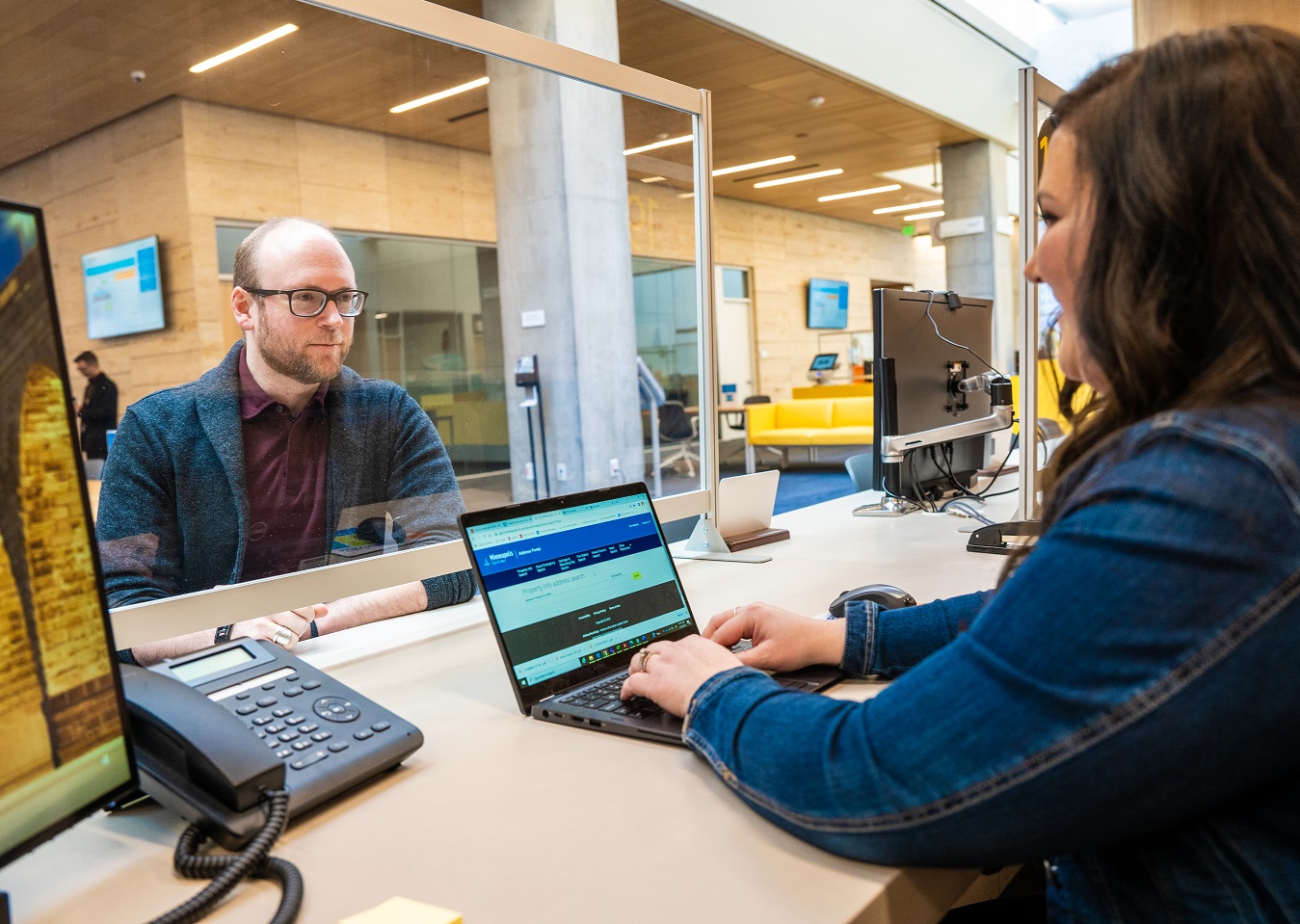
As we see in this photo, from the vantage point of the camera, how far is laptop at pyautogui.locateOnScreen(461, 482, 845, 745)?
991 mm

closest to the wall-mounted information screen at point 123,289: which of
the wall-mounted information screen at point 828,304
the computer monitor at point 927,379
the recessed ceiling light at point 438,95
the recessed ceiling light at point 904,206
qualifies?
the recessed ceiling light at point 438,95

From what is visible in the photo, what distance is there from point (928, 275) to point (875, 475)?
16832 mm

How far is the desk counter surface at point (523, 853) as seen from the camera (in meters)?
0.63

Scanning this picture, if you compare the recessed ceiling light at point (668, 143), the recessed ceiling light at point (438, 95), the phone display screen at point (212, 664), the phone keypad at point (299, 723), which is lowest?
the phone keypad at point (299, 723)

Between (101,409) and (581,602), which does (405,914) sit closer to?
(581,602)

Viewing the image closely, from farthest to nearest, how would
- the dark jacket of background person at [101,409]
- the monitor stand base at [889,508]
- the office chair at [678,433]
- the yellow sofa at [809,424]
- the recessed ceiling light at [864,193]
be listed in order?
the recessed ceiling light at [864,193], the yellow sofa at [809,424], the monitor stand base at [889,508], the office chair at [678,433], the dark jacket of background person at [101,409]

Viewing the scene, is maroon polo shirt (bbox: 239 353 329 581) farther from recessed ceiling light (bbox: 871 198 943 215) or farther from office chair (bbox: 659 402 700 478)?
recessed ceiling light (bbox: 871 198 943 215)

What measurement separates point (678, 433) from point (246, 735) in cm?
197

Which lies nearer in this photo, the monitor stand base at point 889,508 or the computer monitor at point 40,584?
the computer monitor at point 40,584

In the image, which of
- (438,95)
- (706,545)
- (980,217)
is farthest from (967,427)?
(980,217)

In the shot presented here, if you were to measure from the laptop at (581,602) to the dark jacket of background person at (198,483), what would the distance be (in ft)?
1.19

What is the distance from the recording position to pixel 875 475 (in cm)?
241

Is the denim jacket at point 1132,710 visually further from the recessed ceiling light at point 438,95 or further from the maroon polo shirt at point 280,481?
the recessed ceiling light at point 438,95

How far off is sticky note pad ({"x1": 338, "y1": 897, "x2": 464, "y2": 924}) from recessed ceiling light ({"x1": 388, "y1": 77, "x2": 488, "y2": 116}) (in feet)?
5.21
